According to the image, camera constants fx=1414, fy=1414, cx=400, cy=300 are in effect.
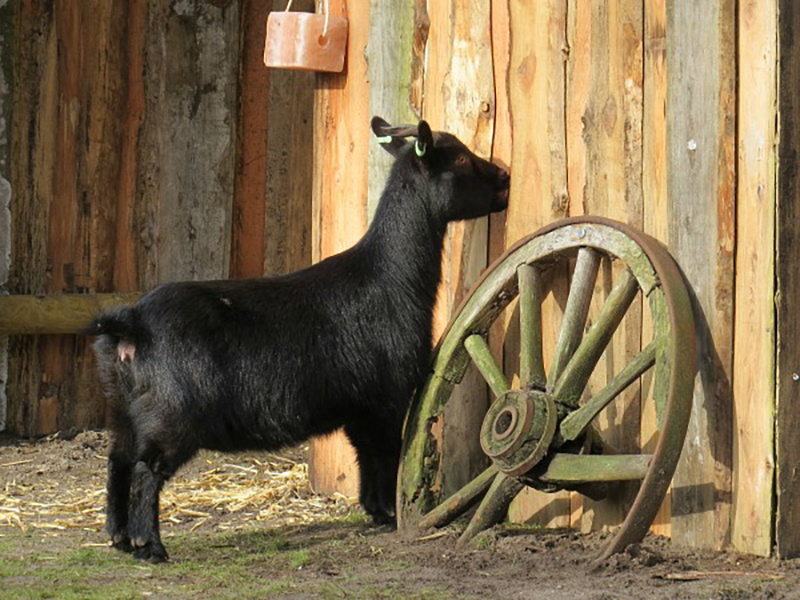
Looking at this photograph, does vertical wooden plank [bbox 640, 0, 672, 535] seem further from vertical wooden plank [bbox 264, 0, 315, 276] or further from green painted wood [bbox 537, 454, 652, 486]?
vertical wooden plank [bbox 264, 0, 315, 276]

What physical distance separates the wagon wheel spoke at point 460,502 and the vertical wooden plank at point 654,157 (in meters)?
0.69

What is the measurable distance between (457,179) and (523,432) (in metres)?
1.41

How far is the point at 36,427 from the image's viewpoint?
31.3ft

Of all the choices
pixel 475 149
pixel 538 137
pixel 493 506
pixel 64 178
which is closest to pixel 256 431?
pixel 493 506

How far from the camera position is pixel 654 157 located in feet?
19.7

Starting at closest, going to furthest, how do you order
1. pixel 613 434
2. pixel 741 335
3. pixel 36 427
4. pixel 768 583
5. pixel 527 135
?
pixel 768 583
pixel 741 335
pixel 613 434
pixel 527 135
pixel 36 427

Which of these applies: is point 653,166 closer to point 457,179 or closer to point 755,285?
point 755,285

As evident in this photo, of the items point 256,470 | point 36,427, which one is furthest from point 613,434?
point 36,427

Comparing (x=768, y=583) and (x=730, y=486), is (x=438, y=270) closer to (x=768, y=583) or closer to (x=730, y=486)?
(x=730, y=486)

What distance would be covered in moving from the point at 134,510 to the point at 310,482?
1883 millimetres

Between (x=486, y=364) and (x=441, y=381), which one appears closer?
(x=486, y=364)

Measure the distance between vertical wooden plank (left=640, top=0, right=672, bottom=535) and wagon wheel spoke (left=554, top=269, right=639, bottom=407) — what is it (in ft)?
0.71

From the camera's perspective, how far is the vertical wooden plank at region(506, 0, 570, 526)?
648 centimetres

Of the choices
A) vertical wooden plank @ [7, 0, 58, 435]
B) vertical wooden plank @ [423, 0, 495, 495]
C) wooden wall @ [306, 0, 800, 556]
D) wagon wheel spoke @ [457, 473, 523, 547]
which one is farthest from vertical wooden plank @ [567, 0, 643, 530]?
vertical wooden plank @ [7, 0, 58, 435]
